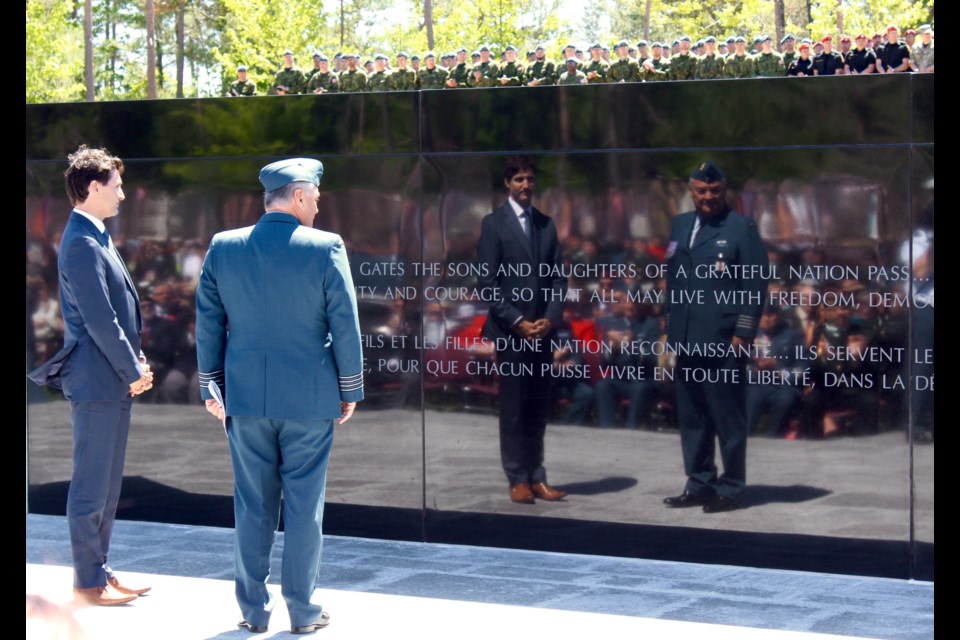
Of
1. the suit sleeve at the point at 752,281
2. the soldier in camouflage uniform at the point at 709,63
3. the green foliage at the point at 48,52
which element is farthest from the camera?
the green foliage at the point at 48,52

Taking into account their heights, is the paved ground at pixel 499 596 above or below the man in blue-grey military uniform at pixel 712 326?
below

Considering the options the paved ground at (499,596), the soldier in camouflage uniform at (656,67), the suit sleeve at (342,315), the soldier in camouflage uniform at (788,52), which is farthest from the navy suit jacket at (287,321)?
the soldier in camouflage uniform at (788,52)

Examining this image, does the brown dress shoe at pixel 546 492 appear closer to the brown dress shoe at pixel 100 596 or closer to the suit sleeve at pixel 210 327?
the suit sleeve at pixel 210 327

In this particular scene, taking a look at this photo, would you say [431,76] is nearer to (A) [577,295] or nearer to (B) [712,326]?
(A) [577,295]

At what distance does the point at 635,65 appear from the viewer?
53.1 feet

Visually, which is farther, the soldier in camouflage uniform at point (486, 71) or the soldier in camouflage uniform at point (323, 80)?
the soldier in camouflage uniform at point (323, 80)

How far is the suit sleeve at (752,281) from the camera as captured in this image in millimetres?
6105

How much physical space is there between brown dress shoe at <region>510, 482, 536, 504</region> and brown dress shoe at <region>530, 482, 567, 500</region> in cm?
3

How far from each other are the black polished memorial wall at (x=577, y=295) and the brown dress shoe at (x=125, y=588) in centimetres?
152

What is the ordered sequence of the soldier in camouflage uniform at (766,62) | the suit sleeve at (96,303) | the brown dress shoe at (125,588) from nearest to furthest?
the suit sleeve at (96,303) → the brown dress shoe at (125,588) → the soldier in camouflage uniform at (766,62)

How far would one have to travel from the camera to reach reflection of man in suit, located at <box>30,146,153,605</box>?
5387 mm

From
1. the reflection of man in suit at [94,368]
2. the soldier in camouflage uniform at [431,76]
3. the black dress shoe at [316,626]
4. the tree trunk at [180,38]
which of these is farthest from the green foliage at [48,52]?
the black dress shoe at [316,626]

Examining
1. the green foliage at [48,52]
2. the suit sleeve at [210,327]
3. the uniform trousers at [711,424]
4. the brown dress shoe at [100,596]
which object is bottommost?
the brown dress shoe at [100,596]

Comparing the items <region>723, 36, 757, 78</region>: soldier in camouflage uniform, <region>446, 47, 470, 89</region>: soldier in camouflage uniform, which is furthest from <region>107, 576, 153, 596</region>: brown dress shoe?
<region>723, 36, 757, 78</region>: soldier in camouflage uniform
